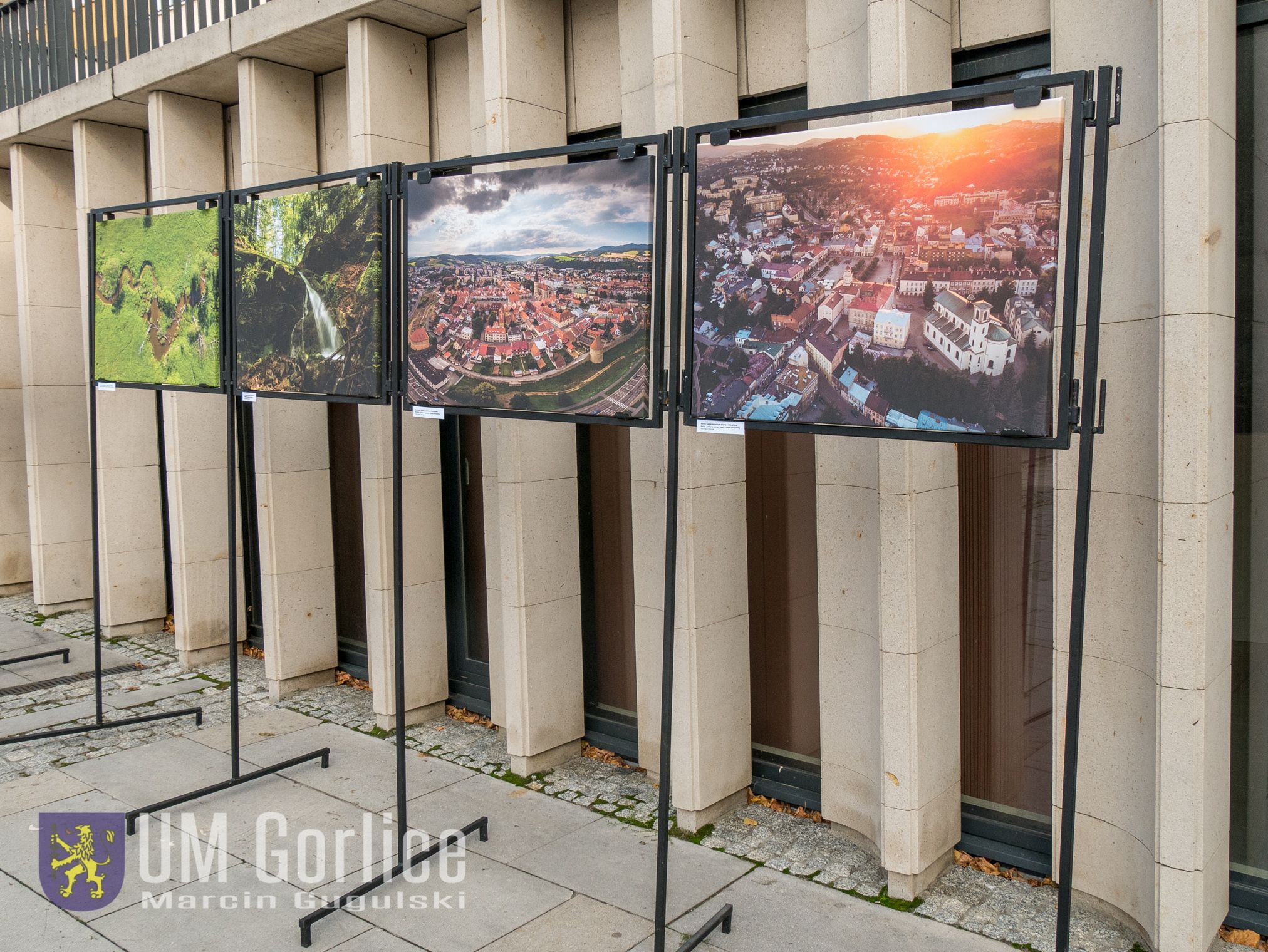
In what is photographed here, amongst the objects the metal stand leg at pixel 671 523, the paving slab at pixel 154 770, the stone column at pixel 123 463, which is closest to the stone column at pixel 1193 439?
the metal stand leg at pixel 671 523

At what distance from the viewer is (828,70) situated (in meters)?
5.67

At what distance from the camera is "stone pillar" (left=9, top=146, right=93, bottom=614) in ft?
37.4

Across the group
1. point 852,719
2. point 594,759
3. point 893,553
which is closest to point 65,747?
point 594,759

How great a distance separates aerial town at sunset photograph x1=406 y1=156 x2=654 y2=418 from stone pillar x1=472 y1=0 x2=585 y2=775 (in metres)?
1.43

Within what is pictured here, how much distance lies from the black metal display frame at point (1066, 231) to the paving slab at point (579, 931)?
249cm

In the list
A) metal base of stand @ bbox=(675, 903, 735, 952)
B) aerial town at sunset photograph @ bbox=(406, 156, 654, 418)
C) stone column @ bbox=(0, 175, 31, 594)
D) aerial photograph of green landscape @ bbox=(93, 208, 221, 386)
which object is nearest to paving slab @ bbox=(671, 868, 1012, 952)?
metal base of stand @ bbox=(675, 903, 735, 952)

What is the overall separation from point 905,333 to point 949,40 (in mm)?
2311

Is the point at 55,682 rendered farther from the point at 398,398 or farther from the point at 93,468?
the point at 398,398

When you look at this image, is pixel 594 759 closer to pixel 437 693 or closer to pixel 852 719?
pixel 437 693

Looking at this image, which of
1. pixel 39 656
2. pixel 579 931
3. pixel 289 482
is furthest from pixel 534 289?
pixel 39 656

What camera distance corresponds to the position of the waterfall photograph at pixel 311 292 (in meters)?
5.63

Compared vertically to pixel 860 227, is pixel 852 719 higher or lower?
lower

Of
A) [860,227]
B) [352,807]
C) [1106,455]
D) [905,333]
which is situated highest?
[860,227]

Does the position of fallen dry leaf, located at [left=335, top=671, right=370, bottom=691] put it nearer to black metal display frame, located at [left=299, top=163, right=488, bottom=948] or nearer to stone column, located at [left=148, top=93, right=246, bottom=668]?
stone column, located at [left=148, top=93, right=246, bottom=668]
